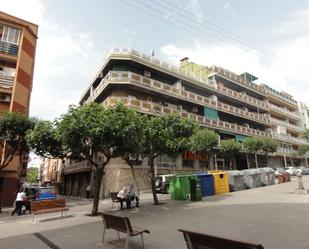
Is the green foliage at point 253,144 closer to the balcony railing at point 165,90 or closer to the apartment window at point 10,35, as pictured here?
the balcony railing at point 165,90

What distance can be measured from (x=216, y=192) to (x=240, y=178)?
3.65 metres

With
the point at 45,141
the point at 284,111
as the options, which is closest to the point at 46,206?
the point at 45,141

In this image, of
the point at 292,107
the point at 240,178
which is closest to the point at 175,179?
the point at 240,178

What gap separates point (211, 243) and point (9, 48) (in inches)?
1040

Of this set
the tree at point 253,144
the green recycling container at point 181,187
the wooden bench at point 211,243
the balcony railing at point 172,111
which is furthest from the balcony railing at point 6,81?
the tree at point 253,144

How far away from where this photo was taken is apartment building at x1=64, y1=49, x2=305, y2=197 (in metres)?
26.2

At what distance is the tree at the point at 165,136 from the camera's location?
14.9 meters

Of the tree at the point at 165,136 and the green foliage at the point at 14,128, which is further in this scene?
the green foliage at the point at 14,128

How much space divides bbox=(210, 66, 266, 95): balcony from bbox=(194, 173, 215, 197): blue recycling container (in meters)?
23.6

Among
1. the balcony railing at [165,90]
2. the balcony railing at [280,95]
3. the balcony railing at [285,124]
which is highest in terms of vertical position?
the balcony railing at [280,95]

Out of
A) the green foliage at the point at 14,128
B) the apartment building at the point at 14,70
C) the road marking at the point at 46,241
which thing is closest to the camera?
the road marking at the point at 46,241

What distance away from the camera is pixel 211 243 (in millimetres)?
3928

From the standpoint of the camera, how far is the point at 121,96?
2642cm

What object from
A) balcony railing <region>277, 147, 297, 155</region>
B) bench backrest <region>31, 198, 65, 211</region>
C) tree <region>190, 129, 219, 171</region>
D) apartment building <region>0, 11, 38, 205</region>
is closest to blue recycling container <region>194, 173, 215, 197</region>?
tree <region>190, 129, 219, 171</region>
